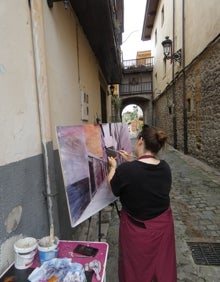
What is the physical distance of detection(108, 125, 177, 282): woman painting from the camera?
1693mm

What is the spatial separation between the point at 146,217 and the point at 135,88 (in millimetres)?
19029

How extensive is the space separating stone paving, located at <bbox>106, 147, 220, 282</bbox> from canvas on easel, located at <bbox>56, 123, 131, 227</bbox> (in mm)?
980

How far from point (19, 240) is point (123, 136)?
1875mm

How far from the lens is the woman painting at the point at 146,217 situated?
1693 millimetres

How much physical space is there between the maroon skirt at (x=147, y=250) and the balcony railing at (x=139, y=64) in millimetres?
18784

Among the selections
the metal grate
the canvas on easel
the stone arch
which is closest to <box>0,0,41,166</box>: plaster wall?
the canvas on easel

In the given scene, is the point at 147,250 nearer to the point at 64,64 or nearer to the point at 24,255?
the point at 24,255

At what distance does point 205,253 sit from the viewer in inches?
105

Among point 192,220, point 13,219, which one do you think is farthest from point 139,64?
point 13,219

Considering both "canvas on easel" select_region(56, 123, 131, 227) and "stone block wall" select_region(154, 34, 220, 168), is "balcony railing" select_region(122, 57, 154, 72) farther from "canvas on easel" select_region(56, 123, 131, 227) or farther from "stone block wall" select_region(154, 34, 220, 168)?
"canvas on easel" select_region(56, 123, 131, 227)

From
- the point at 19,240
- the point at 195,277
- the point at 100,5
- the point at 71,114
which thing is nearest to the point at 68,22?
the point at 100,5

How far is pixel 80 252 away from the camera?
57.4 inches

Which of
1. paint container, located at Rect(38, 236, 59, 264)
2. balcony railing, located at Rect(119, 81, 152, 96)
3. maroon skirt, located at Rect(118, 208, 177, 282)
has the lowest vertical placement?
maroon skirt, located at Rect(118, 208, 177, 282)

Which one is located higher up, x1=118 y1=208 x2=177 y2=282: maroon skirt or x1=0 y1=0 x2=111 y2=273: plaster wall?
x1=0 y1=0 x2=111 y2=273: plaster wall
